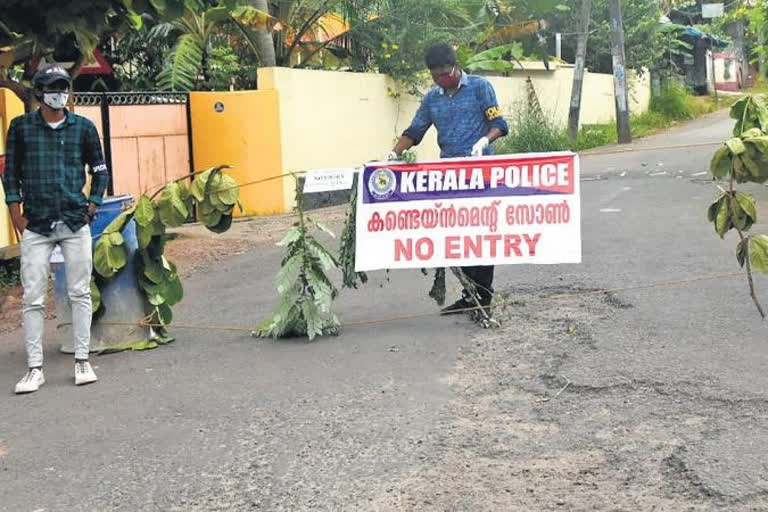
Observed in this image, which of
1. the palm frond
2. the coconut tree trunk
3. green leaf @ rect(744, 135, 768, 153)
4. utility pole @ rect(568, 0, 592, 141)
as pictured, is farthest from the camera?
utility pole @ rect(568, 0, 592, 141)

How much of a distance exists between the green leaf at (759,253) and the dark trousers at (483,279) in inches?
69.7

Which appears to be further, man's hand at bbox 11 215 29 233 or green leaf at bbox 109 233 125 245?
green leaf at bbox 109 233 125 245

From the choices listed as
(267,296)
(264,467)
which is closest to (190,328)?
(267,296)

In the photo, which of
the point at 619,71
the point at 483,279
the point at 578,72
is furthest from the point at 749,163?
the point at 578,72

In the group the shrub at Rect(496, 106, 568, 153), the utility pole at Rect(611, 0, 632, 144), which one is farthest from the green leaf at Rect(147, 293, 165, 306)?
the utility pole at Rect(611, 0, 632, 144)

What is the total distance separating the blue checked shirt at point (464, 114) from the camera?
7.19m

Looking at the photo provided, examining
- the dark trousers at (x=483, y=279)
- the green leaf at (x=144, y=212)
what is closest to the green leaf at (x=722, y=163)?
the dark trousers at (x=483, y=279)

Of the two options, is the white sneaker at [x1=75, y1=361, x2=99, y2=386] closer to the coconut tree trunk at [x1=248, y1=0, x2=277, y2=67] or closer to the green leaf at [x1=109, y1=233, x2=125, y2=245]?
the green leaf at [x1=109, y1=233, x2=125, y2=245]

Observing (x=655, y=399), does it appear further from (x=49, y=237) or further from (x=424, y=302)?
(x=49, y=237)

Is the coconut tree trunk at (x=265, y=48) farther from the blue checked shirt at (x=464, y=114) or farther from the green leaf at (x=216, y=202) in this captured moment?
the green leaf at (x=216, y=202)

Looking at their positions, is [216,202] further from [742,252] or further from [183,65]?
[183,65]

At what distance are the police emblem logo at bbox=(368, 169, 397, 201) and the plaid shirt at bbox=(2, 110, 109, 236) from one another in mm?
1955

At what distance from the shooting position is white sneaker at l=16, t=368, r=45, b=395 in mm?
6105

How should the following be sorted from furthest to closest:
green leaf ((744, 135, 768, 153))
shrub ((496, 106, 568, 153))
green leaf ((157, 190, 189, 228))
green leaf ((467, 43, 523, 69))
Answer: green leaf ((467, 43, 523, 69))
shrub ((496, 106, 568, 153))
green leaf ((157, 190, 189, 228))
green leaf ((744, 135, 768, 153))
